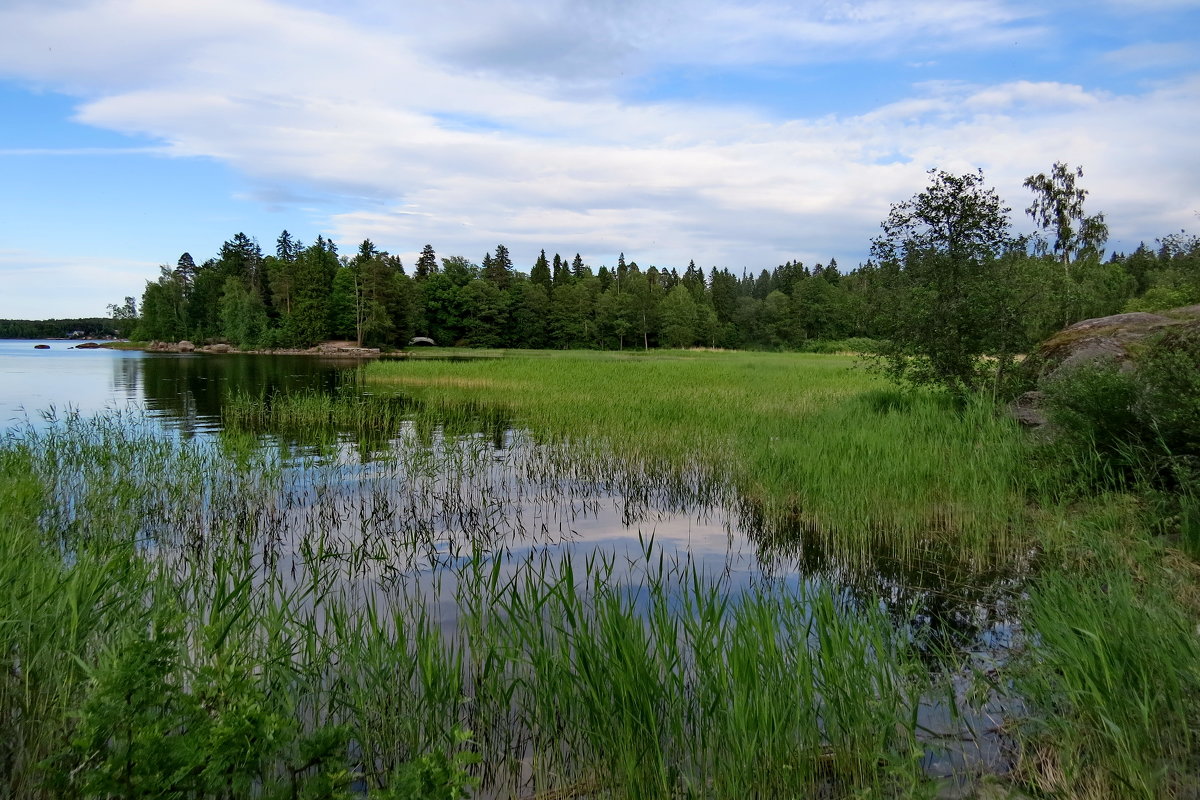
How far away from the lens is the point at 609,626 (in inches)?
167

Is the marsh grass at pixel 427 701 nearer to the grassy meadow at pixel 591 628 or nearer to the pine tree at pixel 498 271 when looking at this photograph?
the grassy meadow at pixel 591 628

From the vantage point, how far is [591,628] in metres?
5.24

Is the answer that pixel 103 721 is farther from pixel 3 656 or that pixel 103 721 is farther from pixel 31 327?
pixel 31 327

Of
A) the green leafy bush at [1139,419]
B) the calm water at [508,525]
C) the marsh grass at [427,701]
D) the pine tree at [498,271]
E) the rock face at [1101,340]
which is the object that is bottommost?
the calm water at [508,525]

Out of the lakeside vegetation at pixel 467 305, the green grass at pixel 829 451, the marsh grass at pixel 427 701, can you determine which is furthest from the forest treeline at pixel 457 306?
the marsh grass at pixel 427 701

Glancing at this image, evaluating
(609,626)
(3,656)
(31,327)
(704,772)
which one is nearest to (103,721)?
(3,656)

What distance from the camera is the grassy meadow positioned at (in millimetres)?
3441

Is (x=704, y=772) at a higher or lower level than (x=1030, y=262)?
lower

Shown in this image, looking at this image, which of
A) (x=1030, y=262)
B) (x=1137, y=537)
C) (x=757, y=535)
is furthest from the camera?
(x=1030, y=262)

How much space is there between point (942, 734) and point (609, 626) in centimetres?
222

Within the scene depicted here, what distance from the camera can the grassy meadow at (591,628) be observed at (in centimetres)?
344

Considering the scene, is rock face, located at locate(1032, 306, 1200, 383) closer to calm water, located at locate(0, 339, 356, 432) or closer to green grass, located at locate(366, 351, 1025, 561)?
green grass, located at locate(366, 351, 1025, 561)

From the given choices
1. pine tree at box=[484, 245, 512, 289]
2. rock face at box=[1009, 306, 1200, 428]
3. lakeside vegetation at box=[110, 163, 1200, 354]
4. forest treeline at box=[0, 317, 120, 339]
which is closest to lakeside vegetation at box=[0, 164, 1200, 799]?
rock face at box=[1009, 306, 1200, 428]

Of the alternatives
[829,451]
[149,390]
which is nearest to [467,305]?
[149,390]
